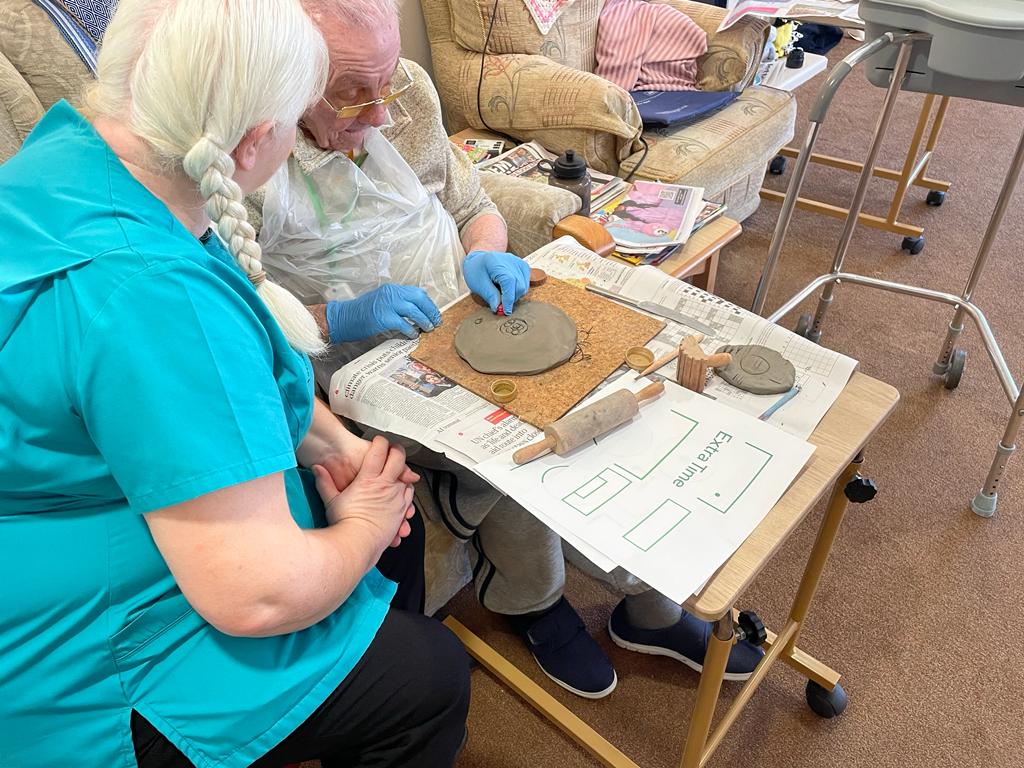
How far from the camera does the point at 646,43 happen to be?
272cm

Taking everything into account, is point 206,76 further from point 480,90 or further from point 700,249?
point 480,90

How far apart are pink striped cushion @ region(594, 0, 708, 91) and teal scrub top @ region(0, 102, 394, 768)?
2.13 meters

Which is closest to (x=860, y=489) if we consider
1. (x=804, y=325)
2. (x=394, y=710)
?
(x=394, y=710)

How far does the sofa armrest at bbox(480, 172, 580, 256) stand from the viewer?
1698 millimetres

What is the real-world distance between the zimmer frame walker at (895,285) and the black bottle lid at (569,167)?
0.44 m

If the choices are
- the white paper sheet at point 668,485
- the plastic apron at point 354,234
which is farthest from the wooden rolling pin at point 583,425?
the plastic apron at point 354,234

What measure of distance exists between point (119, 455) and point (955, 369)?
2137mm

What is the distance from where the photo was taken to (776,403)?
1.06 meters

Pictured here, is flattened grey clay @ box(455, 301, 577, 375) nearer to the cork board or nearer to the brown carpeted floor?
the cork board

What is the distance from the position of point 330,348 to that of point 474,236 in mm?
392

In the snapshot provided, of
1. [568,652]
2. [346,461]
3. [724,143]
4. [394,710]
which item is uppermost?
[724,143]

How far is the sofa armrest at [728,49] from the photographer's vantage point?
2.64m

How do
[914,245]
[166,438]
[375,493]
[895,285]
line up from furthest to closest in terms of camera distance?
[914,245] → [895,285] → [375,493] → [166,438]

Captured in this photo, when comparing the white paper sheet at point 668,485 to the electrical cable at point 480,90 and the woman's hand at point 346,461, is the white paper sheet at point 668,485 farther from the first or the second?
the electrical cable at point 480,90
